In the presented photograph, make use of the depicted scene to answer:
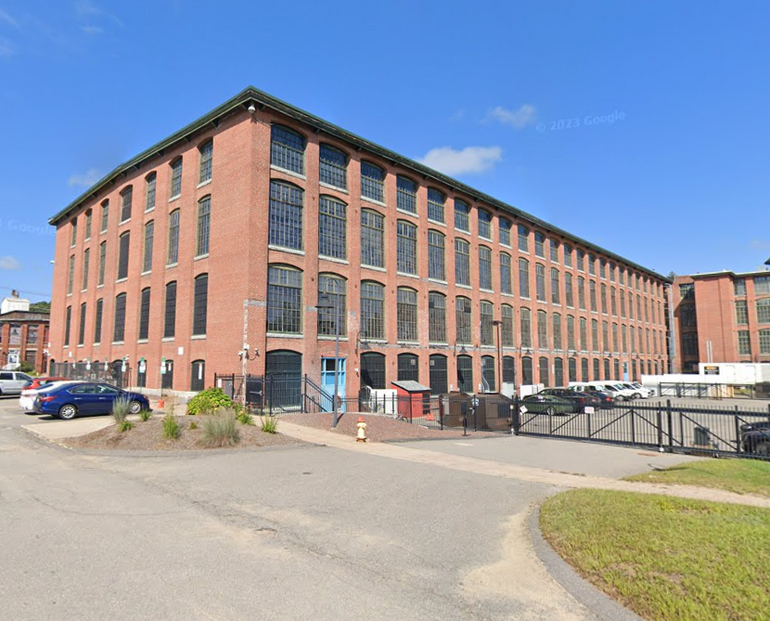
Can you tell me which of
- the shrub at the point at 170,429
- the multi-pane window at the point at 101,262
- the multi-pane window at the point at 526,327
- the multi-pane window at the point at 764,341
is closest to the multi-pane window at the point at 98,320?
the multi-pane window at the point at 101,262

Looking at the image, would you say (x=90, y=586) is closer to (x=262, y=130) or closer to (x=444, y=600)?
(x=444, y=600)

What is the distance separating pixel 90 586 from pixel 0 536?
2.55m

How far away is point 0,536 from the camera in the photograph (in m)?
6.45

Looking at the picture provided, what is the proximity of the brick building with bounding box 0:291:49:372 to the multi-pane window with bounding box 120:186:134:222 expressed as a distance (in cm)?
5225

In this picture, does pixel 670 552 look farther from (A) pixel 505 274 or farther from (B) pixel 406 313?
(A) pixel 505 274

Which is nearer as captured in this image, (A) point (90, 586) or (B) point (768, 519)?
(A) point (90, 586)

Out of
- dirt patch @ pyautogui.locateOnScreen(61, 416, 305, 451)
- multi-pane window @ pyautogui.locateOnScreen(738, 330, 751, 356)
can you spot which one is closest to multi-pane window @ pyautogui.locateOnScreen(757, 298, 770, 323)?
multi-pane window @ pyautogui.locateOnScreen(738, 330, 751, 356)

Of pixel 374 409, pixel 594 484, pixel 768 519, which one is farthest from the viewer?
pixel 374 409

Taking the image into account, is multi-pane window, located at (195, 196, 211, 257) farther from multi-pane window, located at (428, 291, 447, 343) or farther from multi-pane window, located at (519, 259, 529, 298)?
multi-pane window, located at (519, 259, 529, 298)

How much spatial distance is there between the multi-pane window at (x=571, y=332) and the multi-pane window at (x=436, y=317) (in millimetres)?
22695

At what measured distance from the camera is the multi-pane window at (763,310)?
78.2m

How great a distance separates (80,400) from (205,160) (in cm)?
1613

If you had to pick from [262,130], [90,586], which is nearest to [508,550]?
[90,586]

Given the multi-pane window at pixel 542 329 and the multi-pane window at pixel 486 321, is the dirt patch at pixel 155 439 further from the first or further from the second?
the multi-pane window at pixel 542 329
